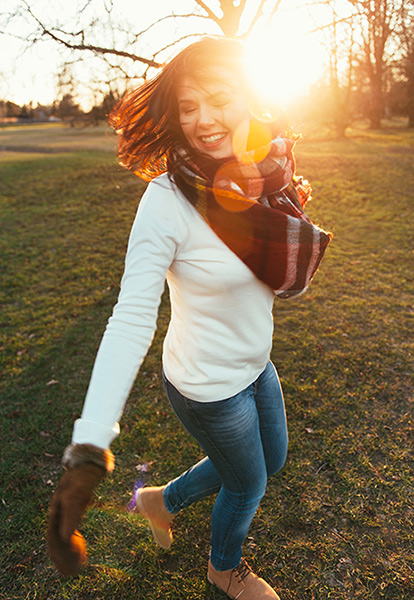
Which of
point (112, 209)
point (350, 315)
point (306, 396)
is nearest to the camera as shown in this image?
Result: point (306, 396)

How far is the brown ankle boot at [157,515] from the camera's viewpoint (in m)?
2.37

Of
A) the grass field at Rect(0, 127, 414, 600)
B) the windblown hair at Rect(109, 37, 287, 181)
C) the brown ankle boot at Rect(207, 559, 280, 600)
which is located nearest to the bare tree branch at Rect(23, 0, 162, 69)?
the grass field at Rect(0, 127, 414, 600)

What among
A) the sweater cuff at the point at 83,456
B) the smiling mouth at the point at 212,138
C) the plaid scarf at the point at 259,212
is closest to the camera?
the sweater cuff at the point at 83,456

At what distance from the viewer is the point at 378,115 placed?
30938 millimetres

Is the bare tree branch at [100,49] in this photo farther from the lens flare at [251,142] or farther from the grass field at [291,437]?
the lens flare at [251,142]

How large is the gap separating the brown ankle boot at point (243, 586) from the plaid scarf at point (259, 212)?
4.52ft

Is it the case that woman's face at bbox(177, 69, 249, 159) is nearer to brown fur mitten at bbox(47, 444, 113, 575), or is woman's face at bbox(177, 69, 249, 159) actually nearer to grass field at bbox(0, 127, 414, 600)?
brown fur mitten at bbox(47, 444, 113, 575)

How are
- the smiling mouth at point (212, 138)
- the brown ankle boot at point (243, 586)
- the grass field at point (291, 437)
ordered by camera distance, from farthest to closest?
1. the grass field at point (291, 437)
2. the brown ankle boot at point (243, 586)
3. the smiling mouth at point (212, 138)

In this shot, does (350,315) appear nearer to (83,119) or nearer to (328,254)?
(328,254)

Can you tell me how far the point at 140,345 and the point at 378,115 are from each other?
34532 mm

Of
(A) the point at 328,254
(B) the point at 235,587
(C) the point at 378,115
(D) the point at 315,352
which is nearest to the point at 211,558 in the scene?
(B) the point at 235,587

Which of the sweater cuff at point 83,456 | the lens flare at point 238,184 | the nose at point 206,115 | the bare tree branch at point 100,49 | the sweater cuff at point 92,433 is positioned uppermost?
the bare tree branch at point 100,49

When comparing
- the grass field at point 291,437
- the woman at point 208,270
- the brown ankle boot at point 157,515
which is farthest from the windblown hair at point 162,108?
the grass field at point 291,437

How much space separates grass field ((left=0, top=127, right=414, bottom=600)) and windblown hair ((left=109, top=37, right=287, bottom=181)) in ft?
6.78
